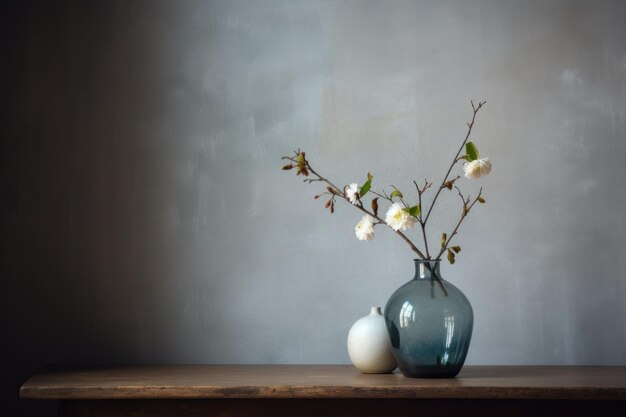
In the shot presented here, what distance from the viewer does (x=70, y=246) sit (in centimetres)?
224

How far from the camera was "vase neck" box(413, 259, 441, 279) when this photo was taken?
1911 mm

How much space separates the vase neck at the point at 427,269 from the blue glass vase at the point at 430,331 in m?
0.05

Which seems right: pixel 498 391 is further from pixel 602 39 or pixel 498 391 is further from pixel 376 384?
pixel 602 39

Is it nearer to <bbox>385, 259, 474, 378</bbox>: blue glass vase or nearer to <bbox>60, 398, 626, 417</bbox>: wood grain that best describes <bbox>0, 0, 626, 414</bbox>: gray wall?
<bbox>385, 259, 474, 378</bbox>: blue glass vase

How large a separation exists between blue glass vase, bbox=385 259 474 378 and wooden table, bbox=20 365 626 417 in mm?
49

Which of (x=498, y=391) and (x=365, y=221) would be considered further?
(x=365, y=221)

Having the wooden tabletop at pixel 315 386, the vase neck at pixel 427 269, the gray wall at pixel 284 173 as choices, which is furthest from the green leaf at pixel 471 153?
the wooden tabletop at pixel 315 386

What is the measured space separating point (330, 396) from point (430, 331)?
0.32 metres

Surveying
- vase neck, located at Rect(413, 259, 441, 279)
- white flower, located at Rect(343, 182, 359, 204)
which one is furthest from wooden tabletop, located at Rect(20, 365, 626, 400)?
white flower, located at Rect(343, 182, 359, 204)

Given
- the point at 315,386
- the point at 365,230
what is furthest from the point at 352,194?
the point at 315,386

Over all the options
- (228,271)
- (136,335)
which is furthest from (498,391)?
(136,335)

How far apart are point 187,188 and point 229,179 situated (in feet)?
0.44

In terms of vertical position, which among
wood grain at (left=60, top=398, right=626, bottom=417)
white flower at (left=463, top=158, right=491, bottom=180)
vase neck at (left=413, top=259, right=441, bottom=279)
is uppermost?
white flower at (left=463, top=158, right=491, bottom=180)

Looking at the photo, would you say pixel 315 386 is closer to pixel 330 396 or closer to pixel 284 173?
pixel 330 396
